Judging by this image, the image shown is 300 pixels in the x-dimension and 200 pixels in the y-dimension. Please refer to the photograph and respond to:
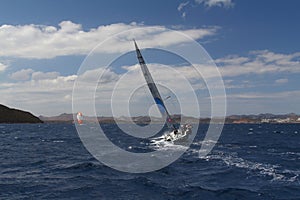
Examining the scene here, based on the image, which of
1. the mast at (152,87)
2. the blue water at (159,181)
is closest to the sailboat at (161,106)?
the mast at (152,87)

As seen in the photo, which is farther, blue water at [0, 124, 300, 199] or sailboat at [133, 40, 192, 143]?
sailboat at [133, 40, 192, 143]

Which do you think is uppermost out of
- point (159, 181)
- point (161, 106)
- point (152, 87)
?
point (152, 87)

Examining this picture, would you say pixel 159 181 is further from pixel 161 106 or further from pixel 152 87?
pixel 161 106

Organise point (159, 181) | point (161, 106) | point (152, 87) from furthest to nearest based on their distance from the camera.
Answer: point (161, 106) → point (152, 87) → point (159, 181)

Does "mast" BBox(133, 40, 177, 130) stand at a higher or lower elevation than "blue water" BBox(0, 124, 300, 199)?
higher

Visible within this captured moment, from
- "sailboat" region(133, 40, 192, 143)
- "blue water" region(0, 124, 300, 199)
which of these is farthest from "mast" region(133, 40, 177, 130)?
"blue water" region(0, 124, 300, 199)

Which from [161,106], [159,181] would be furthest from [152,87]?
[159,181]

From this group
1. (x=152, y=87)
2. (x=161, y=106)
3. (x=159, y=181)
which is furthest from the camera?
(x=161, y=106)

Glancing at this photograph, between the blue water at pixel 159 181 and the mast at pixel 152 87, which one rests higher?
the mast at pixel 152 87

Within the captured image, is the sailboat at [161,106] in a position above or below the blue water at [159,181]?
above

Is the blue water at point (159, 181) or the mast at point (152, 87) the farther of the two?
the mast at point (152, 87)

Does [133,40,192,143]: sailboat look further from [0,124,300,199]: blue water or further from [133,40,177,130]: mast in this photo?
[0,124,300,199]: blue water

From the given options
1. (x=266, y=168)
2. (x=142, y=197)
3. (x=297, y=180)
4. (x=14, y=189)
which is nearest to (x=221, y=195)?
(x=142, y=197)

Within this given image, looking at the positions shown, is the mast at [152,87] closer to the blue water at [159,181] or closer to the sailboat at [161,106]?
the sailboat at [161,106]
